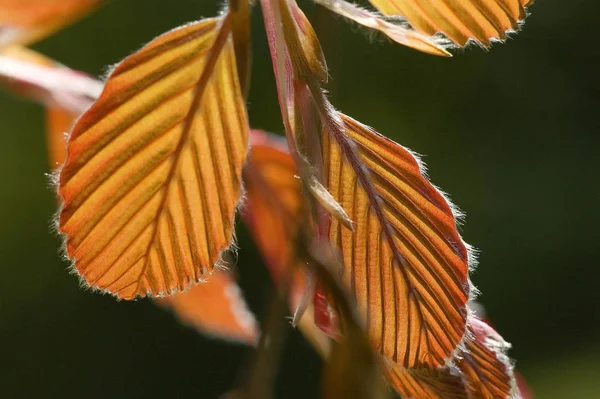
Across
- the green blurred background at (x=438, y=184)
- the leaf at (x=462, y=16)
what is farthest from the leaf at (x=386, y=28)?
the green blurred background at (x=438, y=184)

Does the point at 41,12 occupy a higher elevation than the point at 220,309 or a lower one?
higher

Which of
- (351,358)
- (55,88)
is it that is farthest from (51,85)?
(351,358)

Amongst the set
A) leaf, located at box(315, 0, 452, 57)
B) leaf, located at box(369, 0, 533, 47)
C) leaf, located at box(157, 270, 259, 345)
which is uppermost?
leaf, located at box(369, 0, 533, 47)

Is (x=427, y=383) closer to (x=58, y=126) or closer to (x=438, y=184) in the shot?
(x=58, y=126)

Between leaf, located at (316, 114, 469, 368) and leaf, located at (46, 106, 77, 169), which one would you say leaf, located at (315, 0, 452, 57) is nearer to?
leaf, located at (316, 114, 469, 368)

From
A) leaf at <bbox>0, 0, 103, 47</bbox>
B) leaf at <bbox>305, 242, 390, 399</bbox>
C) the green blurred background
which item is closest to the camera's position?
leaf at <bbox>305, 242, 390, 399</bbox>

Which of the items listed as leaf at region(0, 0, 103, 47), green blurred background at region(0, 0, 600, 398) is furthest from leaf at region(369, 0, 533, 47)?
green blurred background at region(0, 0, 600, 398)

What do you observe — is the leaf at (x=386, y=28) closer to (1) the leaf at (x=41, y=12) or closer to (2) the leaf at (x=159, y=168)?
(2) the leaf at (x=159, y=168)

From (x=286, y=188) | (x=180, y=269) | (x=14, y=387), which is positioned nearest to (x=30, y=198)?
(x=14, y=387)
